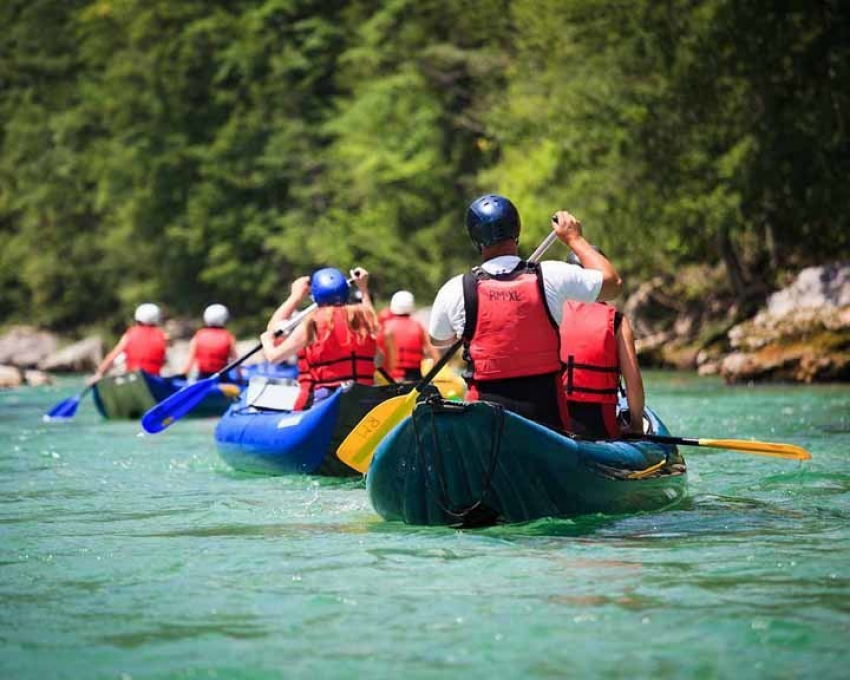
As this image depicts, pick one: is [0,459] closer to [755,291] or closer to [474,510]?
[474,510]

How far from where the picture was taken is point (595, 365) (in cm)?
743

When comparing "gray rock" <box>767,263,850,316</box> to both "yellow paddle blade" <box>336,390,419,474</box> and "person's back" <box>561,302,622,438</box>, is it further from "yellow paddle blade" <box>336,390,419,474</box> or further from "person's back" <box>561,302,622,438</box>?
"yellow paddle blade" <box>336,390,419,474</box>

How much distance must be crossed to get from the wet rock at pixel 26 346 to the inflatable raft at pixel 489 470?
101 ft

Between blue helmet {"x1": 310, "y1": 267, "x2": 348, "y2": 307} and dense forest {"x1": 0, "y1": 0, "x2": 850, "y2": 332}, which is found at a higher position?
dense forest {"x1": 0, "y1": 0, "x2": 850, "y2": 332}

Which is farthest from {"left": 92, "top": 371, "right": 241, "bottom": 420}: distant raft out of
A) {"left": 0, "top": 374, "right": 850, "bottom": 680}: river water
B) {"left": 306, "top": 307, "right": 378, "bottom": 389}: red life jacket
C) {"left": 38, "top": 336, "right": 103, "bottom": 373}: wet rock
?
{"left": 38, "top": 336, "right": 103, "bottom": 373}: wet rock

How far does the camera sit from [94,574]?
614 cm

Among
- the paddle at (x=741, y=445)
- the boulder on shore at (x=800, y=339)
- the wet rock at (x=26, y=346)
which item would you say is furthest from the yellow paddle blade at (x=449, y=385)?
the wet rock at (x=26, y=346)

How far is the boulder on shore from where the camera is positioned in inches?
743

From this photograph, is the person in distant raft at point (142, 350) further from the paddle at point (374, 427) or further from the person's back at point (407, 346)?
the paddle at point (374, 427)

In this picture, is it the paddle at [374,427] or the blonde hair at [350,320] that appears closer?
the paddle at [374,427]

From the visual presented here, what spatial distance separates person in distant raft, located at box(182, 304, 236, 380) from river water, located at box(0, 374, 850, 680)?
6.82 m

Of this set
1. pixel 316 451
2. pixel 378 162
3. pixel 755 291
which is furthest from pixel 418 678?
pixel 378 162

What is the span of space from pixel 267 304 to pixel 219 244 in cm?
218

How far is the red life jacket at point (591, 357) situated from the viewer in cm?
743
